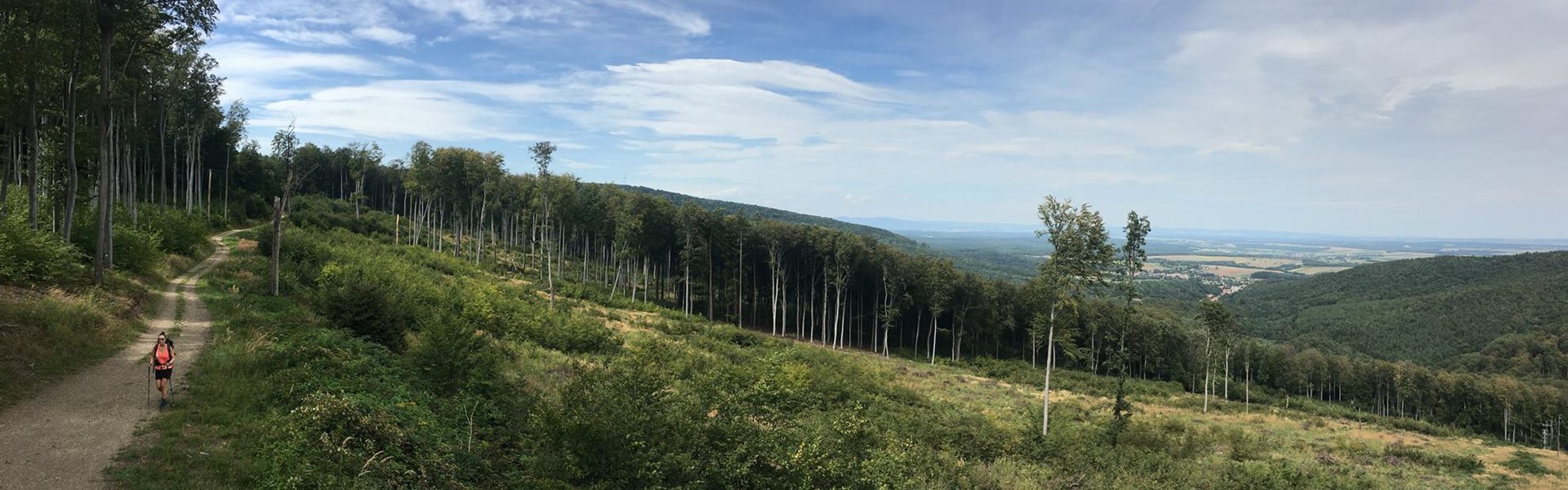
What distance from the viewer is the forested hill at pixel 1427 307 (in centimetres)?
11112

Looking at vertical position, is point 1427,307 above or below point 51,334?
below

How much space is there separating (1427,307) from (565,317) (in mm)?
181550

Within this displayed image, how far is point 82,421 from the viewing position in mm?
10102

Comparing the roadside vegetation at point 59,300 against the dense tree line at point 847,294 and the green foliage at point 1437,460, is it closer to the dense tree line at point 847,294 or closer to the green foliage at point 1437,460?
the dense tree line at point 847,294

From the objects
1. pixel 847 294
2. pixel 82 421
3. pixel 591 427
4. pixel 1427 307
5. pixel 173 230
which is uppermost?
pixel 173 230

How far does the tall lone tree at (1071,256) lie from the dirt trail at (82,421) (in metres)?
26.8

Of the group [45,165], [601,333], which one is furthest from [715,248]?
[45,165]

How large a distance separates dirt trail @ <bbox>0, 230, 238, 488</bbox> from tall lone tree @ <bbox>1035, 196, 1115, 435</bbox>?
26765 mm

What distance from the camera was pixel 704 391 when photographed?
604 inches

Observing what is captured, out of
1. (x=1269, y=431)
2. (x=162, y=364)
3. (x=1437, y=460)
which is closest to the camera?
(x=162, y=364)

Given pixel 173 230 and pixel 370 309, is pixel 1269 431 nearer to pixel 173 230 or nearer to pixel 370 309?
pixel 370 309

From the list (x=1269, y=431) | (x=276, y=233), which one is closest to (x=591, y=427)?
(x=276, y=233)

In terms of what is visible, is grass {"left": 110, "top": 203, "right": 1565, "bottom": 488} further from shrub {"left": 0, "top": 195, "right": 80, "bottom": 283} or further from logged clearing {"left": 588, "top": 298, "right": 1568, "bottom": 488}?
shrub {"left": 0, "top": 195, "right": 80, "bottom": 283}

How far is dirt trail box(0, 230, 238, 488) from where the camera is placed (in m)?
8.30
